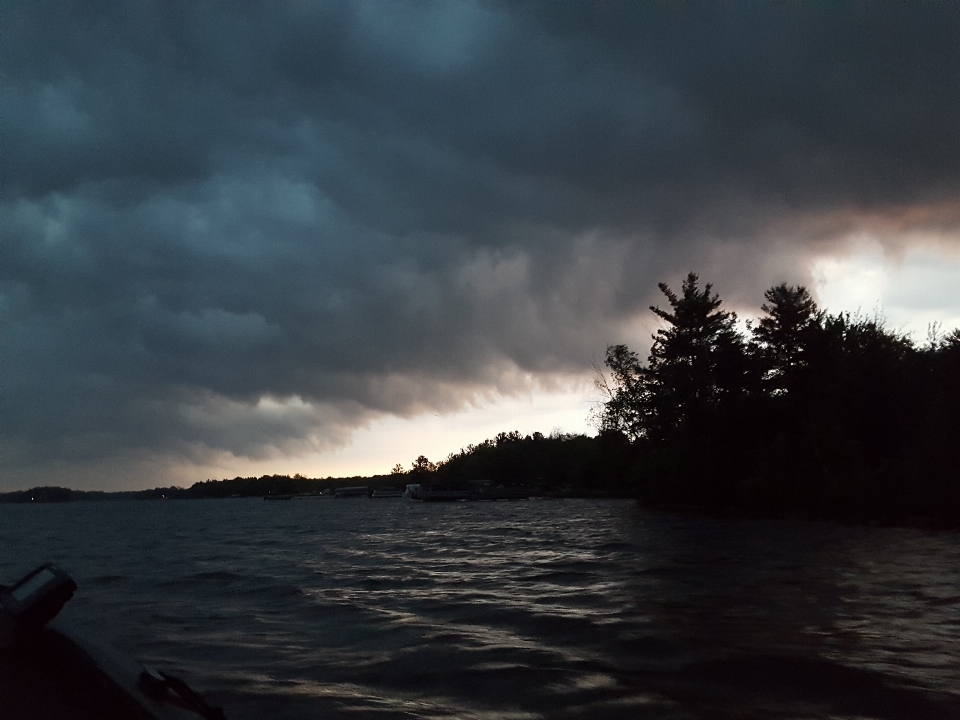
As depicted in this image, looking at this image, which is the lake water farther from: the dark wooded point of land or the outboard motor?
the dark wooded point of land

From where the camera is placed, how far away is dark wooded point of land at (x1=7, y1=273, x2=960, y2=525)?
128 feet

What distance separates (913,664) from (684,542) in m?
19.6

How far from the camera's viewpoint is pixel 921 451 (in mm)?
38812

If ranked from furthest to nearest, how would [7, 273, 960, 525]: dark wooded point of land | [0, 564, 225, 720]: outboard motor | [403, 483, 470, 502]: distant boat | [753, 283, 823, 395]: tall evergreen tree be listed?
1. [403, 483, 470, 502]: distant boat
2. [753, 283, 823, 395]: tall evergreen tree
3. [7, 273, 960, 525]: dark wooded point of land
4. [0, 564, 225, 720]: outboard motor

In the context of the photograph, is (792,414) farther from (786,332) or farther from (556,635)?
(556,635)

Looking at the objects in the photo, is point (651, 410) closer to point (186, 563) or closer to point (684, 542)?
point (684, 542)

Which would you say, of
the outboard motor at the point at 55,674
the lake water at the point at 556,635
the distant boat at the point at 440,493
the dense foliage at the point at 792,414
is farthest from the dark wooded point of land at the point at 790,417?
the distant boat at the point at 440,493

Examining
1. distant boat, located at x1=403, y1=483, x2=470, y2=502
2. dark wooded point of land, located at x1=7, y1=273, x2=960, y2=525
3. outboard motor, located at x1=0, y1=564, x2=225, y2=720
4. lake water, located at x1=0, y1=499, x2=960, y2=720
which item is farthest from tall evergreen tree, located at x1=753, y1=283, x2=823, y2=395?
distant boat, located at x1=403, y1=483, x2=470, y2=502

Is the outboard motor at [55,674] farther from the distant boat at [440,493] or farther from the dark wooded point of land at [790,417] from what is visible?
the distant boat at [440,493]

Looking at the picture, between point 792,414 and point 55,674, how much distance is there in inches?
2472

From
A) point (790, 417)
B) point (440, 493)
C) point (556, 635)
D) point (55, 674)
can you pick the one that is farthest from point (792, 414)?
point (440, 493)

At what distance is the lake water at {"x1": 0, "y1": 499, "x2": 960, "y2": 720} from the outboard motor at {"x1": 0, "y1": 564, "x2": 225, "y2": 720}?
43 cm

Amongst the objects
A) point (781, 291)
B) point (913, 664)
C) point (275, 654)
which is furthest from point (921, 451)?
point (275, 654)

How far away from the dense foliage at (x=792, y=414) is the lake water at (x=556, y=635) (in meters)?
21.9
